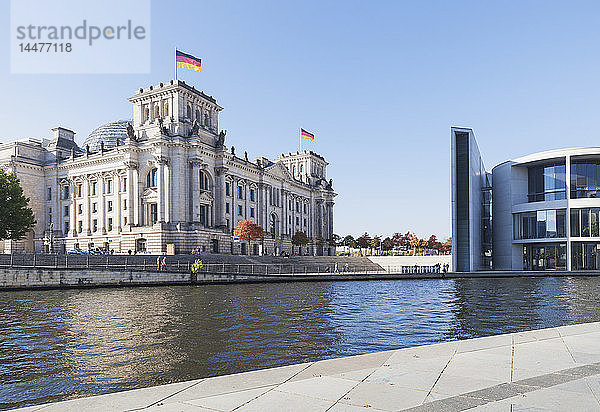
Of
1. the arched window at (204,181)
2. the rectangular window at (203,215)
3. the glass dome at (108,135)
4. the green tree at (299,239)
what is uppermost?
the glass dome at (108,135)

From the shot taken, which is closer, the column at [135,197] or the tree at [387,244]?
the column at [135,197]

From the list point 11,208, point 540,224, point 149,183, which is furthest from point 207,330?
point 149,183

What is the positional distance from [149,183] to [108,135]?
77.1 feet

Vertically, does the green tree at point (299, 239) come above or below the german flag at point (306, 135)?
below

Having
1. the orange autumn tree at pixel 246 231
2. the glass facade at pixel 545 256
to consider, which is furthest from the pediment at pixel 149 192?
the glass facade at pixel 545 256

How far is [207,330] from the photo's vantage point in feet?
68.8

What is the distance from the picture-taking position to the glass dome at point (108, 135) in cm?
10675

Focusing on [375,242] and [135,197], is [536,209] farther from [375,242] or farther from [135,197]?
[375,242]

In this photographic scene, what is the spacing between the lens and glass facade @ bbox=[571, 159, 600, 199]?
7631 cm

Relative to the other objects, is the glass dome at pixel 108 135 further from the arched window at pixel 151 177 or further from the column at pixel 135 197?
the arched window at pixel 151 177

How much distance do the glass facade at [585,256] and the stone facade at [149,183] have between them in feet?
192

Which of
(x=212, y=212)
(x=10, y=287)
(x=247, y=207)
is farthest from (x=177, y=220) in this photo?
(x=10, y=287)

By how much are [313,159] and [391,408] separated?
139 meters

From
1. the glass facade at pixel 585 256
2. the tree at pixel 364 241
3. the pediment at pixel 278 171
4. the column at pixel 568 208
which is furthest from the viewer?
the tree at pixel 364 241
